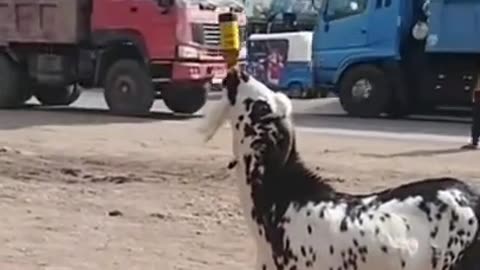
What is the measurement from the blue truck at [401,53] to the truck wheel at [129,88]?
425 cm

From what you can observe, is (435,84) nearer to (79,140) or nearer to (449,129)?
(449,129)

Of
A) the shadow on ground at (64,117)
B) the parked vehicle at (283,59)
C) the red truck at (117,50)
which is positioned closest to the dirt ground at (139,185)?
the shadow on ground at (64,117)

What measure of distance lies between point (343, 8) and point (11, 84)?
6852 mm

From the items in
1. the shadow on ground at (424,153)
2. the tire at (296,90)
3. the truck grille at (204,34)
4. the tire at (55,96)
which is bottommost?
the tire at (296,90)

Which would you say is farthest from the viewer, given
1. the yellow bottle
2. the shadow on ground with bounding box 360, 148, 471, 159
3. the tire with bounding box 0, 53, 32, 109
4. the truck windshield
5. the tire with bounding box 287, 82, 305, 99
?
the tire with bounding box 287, 82, 305, 99

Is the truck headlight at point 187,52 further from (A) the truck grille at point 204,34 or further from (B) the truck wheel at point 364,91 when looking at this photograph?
(B) the truck wheel at point 364,91

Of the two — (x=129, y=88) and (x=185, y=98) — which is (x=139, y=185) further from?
(x=185, y=98)

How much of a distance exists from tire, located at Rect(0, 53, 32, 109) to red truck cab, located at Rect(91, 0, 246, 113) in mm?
2104

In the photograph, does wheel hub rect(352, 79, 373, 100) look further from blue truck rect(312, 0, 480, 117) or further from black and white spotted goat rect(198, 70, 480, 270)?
black and white spotted goat rect(198, 70, 480, 270)

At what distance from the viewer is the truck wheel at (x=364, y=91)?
26.1 metres

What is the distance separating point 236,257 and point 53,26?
55.2 feet

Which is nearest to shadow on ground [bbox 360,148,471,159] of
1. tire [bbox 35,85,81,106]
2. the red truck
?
the red truck

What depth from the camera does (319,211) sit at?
5008 mm

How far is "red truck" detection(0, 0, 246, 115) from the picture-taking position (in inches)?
968
